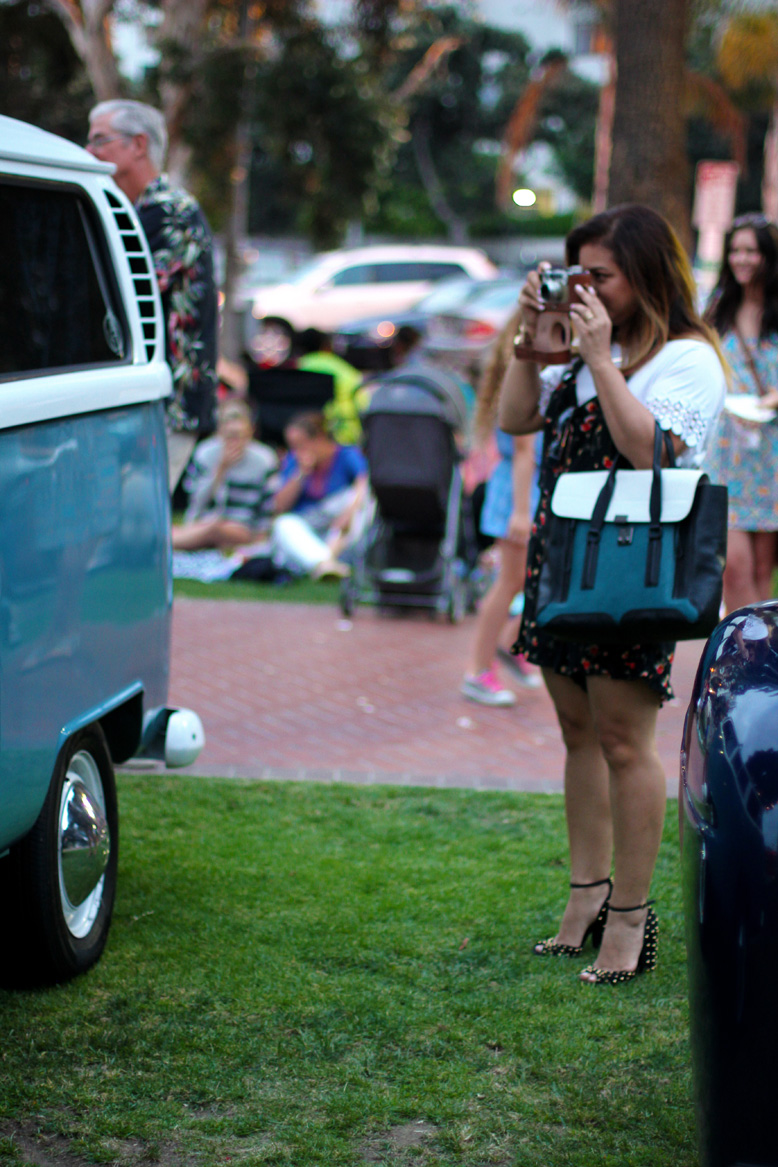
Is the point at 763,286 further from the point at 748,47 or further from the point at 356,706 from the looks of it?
the point at 748,47

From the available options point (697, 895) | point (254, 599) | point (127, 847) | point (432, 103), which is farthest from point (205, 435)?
point (432, 103)

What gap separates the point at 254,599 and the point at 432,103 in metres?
44.3

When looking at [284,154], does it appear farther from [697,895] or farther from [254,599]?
[697,895]

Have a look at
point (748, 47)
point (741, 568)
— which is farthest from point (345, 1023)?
point (748, 47)

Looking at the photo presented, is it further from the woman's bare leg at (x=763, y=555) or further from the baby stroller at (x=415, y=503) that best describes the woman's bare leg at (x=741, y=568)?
the baby stroller at (x=415, y=503)

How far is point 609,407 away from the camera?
3.28 meters

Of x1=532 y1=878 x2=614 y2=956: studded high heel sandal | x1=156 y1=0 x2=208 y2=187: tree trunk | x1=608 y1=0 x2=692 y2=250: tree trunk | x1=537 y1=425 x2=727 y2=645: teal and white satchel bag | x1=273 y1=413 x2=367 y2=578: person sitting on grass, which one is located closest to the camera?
x1=537 y1=425 x2=727 y2=645: teal and white satchel bag

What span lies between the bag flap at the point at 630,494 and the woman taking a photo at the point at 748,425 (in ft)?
10.0

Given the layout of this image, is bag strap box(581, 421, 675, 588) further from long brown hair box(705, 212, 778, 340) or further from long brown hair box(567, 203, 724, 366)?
long brown hair box(705, 212, 778, 340)

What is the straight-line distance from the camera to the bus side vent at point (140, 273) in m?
4.07

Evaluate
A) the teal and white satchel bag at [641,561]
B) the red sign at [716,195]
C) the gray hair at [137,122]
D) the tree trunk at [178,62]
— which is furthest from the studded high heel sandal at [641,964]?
the red sign at [716,195]

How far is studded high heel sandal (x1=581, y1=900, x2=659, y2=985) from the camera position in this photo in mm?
3625

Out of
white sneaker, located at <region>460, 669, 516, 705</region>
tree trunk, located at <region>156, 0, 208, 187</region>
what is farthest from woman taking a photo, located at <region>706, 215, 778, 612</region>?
tree trunk, located at <region>156, 0, 208, 187</region>

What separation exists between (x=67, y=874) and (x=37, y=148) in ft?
5.96
